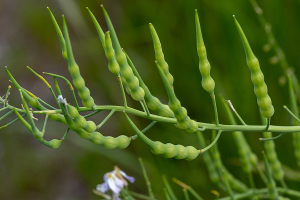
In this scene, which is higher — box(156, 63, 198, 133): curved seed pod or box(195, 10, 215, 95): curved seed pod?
box(195, 10, 215, 95): curved seed pod

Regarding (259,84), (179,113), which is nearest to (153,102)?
(179,113)

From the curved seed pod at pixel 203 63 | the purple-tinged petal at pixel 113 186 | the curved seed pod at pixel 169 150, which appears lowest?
the purple-tinged petal at pixel 113 186

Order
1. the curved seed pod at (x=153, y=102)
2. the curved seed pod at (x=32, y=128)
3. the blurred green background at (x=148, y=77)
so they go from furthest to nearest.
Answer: the blurred green background at (x=148, y=77), the curved seed pod at (x=153, y=102), the curved seed pod at (x=32, y=128)

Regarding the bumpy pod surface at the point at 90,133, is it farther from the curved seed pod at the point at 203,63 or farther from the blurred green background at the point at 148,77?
the blurred green background at the point at 148,77

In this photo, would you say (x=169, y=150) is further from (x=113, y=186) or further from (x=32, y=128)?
(x=113, y=186)

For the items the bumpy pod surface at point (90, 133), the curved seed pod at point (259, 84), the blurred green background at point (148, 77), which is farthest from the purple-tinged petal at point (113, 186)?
the blurred green background at point (148, 77)

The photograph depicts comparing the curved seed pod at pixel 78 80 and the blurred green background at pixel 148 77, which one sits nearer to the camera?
the curved seed pod at pixel 78 80

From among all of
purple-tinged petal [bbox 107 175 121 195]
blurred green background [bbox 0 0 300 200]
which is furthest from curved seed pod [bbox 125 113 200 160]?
blurred green background [bbox 0 0 300 200]

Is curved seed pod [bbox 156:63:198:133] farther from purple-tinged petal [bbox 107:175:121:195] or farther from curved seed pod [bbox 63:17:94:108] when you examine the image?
purple-tinged petal [bbox 107:175:121:195]

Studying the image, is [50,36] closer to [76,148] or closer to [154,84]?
[76,148]
